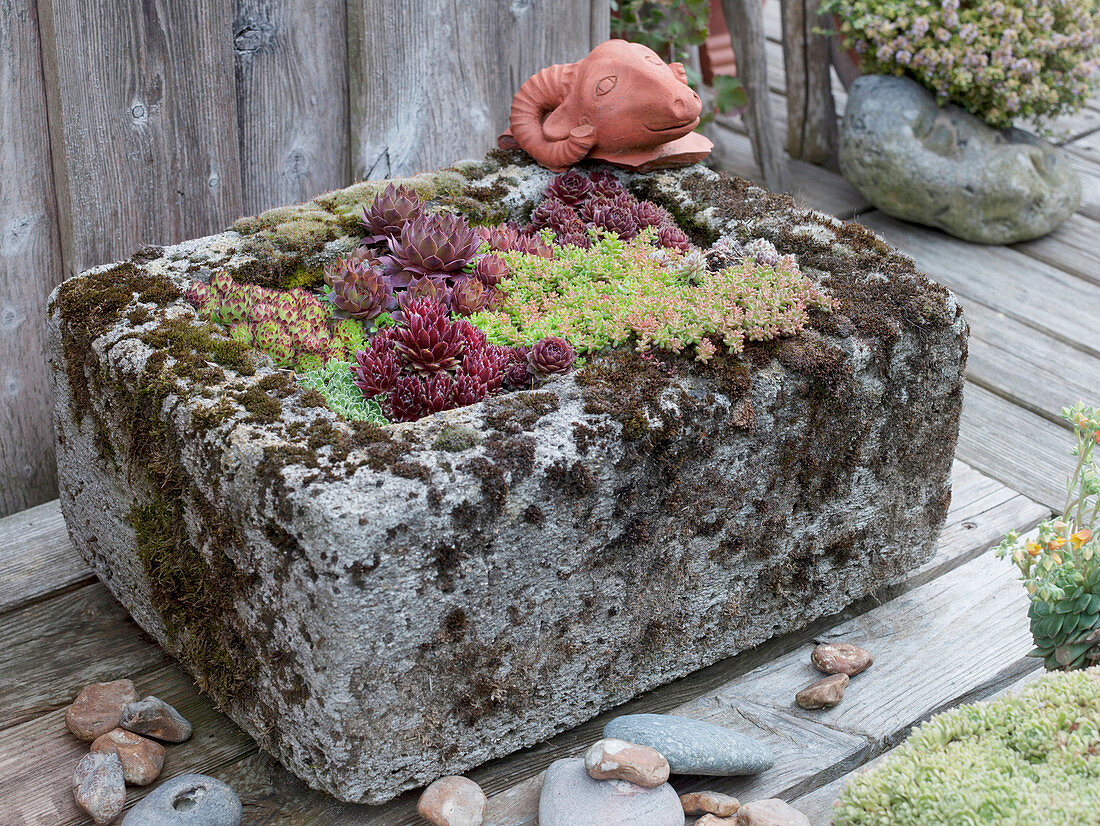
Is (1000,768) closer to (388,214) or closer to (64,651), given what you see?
(388,214)

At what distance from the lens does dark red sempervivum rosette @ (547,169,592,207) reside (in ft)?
10.2

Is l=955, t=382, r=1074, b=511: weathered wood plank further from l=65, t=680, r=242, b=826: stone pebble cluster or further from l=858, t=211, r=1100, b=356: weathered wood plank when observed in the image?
l=65, t=680, r=242, b=826: stone pebble cluster

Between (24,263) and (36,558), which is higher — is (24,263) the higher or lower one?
the higher one

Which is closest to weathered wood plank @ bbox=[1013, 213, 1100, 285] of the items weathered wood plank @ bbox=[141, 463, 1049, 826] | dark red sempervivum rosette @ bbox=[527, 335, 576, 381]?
weathered wood plank @ bbox=[141, 463, 1049, 826]

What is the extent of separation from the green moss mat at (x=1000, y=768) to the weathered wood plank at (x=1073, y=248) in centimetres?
327

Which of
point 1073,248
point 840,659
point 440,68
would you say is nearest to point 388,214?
point 440,68

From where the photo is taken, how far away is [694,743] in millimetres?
2158

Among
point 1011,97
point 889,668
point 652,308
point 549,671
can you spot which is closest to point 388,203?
point 652,308

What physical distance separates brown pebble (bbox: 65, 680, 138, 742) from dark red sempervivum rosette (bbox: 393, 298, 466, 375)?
1000mm

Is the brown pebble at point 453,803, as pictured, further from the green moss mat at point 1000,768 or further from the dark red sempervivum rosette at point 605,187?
the dark red sempervivum rosette at point 605,187

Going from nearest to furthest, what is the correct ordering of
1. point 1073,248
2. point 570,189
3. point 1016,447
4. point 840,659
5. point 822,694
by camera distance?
point 822,694 → point 840,659 → point 570,189 → point 1016,447 → point 1073,248

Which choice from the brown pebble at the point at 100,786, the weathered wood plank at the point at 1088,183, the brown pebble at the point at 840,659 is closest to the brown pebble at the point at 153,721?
the brown pebble at the point at 100,786

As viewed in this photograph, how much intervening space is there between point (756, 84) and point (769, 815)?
12.2 ft

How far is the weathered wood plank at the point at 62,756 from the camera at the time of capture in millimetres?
2250
